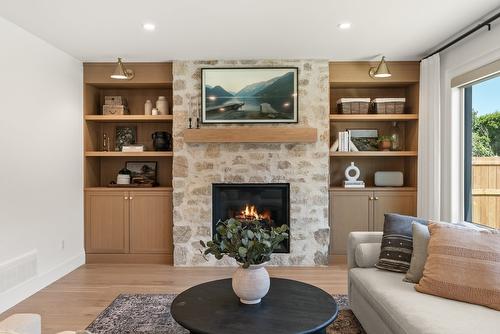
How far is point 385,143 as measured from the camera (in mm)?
4961

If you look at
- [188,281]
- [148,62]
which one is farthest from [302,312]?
[148,62]

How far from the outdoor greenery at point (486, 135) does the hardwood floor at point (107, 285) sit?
189 centimetres

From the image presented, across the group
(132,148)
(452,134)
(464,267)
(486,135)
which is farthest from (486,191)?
(132,148)

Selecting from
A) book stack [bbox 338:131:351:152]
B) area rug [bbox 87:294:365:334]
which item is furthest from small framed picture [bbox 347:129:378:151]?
area rug [bbox 87:294:365:334]

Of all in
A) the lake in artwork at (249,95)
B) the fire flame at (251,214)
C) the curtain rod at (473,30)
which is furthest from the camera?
the fire flame at (251,214)

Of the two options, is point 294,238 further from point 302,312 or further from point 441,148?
point 302,312

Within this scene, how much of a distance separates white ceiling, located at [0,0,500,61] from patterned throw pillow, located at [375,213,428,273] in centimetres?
169

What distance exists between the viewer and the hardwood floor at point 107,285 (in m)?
3.22

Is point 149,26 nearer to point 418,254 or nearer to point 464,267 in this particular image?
point 418,254

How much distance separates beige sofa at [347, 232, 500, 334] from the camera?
1.85 metres

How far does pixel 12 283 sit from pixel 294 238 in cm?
294

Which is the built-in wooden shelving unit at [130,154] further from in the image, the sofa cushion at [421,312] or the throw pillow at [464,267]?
the throw pillow at [464,267]

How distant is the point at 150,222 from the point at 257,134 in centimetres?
175

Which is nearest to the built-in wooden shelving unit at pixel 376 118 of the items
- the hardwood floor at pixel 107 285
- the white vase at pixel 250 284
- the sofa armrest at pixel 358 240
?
the hardwood floor at pixel 107 285
